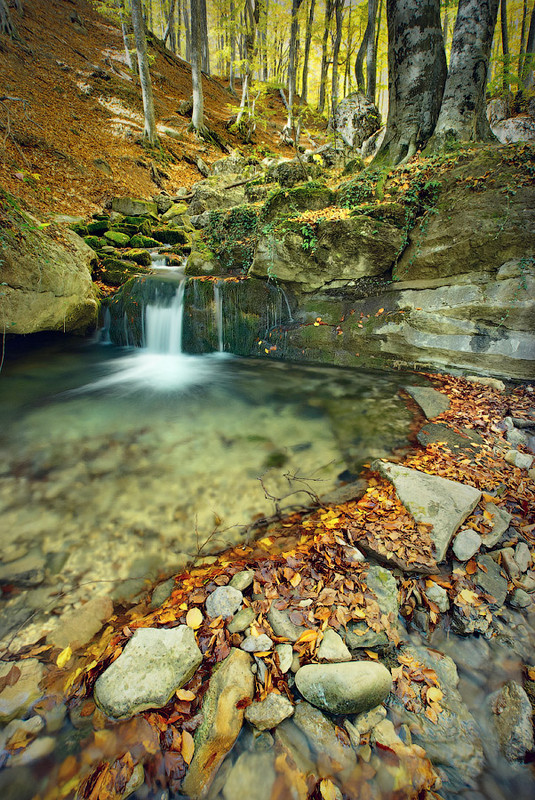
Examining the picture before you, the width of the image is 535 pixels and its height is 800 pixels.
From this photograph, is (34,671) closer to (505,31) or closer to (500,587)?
(500,587)

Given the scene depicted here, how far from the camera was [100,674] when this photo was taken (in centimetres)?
163

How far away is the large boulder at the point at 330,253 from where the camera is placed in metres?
5.75

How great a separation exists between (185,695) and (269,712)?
43 centimetres

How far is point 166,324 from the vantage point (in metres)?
7.61

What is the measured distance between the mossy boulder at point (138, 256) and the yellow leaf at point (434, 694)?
10636 mm

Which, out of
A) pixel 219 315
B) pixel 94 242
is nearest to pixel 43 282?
pixel 219 315

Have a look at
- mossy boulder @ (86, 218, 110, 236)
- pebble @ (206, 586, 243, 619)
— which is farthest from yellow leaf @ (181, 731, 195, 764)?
mossy boulder @ (86, 218, 110, 236)

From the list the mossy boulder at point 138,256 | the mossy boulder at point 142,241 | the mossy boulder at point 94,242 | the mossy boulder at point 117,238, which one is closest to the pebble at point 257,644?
the mossy boulder at point 138,256

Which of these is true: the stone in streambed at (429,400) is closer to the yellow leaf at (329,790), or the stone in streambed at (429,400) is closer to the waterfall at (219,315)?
the yellow leaf at (329,790)

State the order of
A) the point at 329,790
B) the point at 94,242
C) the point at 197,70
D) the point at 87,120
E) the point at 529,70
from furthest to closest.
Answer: the point at 197,70 < the point at 87,120 < the point at 529,70 < the point at 94,242 < the point at 329,790

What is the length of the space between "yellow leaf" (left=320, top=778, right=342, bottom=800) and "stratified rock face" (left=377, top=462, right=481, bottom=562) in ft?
4.41

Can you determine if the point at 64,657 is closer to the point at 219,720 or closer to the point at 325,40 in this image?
the point at 219,720

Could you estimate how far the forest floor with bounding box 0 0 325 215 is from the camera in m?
11.1

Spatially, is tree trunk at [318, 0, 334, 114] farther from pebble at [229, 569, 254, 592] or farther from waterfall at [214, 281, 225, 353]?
pebble at [229, 569, 254, 592]
